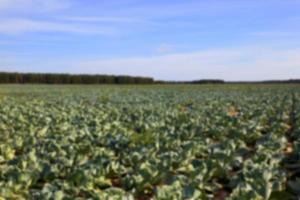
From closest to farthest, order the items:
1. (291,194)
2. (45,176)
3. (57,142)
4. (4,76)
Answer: (291,194), (45,176), (57,142), (4,76)

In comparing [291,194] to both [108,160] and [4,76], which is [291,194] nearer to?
[108,160]

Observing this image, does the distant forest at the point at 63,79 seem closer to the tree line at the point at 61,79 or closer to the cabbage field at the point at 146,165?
the tree line at the point at 61,79

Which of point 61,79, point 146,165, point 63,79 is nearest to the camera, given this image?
point 146,165

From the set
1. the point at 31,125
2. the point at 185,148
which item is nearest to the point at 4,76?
the point at 31,125

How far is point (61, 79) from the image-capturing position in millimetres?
76875

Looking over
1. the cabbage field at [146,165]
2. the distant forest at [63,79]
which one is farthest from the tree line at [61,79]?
the cabbage field at [146,165]

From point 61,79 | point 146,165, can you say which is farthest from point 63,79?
point 146,165

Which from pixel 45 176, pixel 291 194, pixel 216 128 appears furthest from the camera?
pixel 216 128

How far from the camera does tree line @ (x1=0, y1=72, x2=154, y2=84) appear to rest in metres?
73.3

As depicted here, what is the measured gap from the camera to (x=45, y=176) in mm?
8094

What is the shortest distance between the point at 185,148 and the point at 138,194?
95.2 inches

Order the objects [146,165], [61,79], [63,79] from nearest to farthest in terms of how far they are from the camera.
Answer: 1. [146,165]
2. [61,79]
3. [63,79]

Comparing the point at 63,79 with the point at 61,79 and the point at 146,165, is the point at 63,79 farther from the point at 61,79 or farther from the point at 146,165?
the point at 146,165

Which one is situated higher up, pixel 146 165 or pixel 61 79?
pixel 146 165
